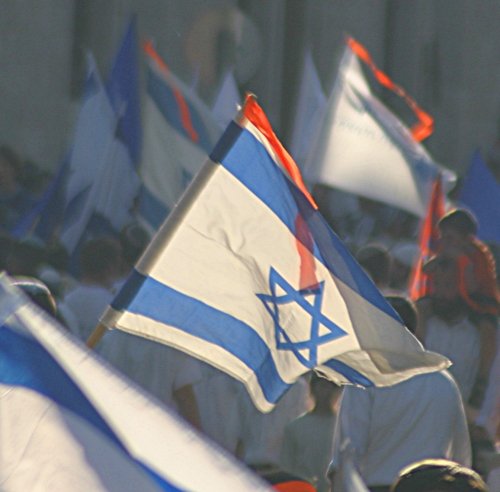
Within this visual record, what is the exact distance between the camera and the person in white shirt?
152 inches

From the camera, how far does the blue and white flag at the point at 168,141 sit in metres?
5.52

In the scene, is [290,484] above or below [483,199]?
below

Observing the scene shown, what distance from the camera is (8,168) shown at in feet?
24.7

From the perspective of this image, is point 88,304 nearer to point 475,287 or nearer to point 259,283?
point 475,287

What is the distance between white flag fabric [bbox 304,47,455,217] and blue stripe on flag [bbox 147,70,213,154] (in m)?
0.70

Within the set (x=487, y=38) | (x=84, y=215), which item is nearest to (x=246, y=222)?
(x=84, y=215)

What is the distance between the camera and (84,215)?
19.6ft

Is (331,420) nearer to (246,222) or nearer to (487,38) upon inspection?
(246,222)

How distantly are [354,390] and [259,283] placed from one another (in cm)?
96

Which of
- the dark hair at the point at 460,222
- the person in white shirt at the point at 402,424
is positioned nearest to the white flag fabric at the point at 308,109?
the dark hair at the point at 460,222

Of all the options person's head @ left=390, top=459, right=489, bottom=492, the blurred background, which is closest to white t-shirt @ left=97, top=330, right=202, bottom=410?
person's head @ left=390, top=459, right=489, bottom=492

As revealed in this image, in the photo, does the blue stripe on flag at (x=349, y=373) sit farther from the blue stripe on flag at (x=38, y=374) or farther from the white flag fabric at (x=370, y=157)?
the white flag fabric at (x=370, y=157)

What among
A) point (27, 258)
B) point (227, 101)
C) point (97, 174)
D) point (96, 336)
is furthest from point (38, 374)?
point (227, 101)

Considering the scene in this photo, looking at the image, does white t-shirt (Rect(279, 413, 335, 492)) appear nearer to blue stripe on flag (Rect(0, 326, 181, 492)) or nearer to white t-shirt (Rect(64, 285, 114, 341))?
white t-shirt (Rect(64, 285, 114, 341))
